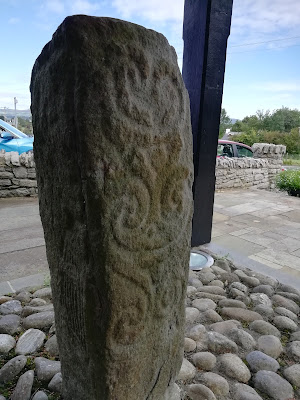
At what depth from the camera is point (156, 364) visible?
4.23 ft

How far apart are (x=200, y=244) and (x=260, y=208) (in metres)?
2.54

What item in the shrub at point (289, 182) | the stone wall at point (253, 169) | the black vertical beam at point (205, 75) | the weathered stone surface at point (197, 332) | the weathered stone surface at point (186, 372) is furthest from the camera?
the stone wall at point (253, 169)

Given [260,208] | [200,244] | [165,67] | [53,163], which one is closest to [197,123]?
[200,244]

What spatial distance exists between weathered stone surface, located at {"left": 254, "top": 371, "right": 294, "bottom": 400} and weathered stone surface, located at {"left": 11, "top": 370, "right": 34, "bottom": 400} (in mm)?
1109

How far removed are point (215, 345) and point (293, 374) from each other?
1.39 feet

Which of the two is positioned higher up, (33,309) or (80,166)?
(80,166)

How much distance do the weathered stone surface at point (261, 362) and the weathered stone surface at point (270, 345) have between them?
0.06 m

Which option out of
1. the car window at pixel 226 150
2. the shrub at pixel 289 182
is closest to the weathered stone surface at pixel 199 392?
the shrub at pixel 289 182

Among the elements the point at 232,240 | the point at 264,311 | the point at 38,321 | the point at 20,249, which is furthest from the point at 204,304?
the point at 20,249

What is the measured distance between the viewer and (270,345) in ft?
6.31

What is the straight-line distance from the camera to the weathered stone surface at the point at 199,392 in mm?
1506

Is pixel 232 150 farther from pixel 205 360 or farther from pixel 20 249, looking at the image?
pixel 205 360

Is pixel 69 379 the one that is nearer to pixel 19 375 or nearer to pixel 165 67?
pixel 19 375

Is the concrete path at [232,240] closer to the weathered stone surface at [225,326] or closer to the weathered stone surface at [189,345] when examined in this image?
the weathered stone surface at [225,326]
